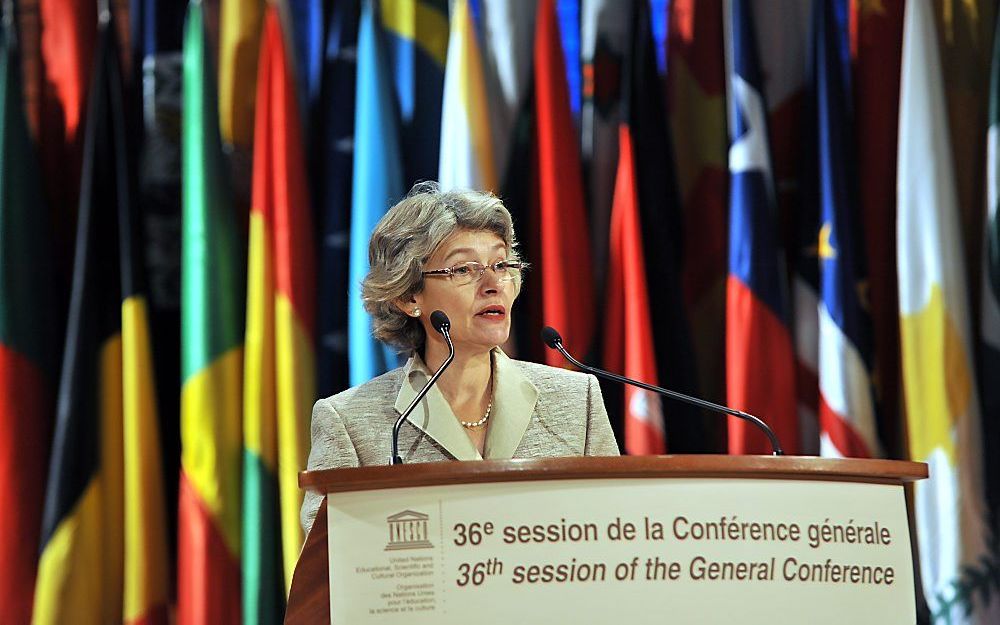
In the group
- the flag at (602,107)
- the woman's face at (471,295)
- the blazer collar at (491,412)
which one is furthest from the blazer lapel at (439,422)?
the flag at (602,107)

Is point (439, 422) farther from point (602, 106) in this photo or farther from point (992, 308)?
point (992, 308)

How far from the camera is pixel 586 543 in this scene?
1.73 m

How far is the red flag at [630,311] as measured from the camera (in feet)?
12.2

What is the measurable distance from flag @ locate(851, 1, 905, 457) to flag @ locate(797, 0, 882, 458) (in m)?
0.06

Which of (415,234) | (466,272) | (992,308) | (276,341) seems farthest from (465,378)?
(992,308)

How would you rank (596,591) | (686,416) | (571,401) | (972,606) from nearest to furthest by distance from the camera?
(596,591) → (571,401) → (972,606) → (686,416)

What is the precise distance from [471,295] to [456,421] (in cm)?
28

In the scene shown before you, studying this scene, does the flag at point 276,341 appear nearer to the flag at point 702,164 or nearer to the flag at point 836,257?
the flag at point 702,164

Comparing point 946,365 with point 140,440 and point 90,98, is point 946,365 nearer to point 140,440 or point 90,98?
point 140,440

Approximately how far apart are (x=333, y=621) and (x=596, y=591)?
0.38 metres

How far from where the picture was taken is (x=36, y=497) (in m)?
3.82

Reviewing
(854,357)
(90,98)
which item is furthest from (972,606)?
(90,98)

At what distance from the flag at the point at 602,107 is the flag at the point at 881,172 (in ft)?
2.66

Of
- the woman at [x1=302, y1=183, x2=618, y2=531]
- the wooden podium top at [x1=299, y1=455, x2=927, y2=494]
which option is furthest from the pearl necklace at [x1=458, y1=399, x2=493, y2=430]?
the wooden podium top at [x1=299, y1=455, x2=927, y2=494]
